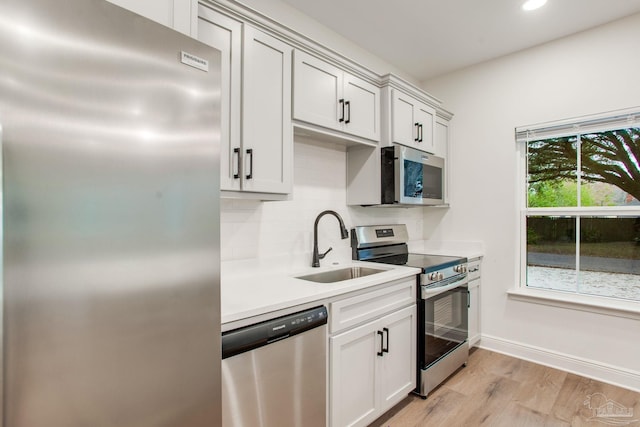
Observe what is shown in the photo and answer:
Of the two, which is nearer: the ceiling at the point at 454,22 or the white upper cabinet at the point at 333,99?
the white upper cabinet at the point at 333,99

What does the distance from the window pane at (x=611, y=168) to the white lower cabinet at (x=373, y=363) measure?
70.5 inches

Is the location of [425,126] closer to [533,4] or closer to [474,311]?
[533,4]

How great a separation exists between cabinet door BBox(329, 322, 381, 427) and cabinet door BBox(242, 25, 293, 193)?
2.88 feet

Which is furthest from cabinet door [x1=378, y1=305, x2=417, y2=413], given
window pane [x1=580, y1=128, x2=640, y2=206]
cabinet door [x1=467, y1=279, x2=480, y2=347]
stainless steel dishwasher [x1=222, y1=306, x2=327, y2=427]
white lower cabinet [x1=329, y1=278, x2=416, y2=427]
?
window pane [x1=580, y1=128, x2=640, y2=206]

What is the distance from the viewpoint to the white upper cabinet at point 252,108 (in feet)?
5.16

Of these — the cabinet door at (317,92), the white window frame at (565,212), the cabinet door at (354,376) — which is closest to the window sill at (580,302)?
the white window frame at (565,212)

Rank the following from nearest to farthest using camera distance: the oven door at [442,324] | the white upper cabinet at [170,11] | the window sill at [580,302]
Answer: the white upper cabinet at [170,11], the oven door at [442,324], the window sill at [580,302]

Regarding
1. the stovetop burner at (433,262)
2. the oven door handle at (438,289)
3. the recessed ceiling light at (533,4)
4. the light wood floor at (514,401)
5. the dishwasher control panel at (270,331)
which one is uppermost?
the recessed ceiling light at (533,4)

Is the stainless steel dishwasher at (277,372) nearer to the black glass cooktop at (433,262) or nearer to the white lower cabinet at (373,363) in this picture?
the white lower cabinet at (373,363)

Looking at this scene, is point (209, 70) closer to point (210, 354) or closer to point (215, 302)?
point (215, 302)

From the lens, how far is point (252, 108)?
5.54 ft

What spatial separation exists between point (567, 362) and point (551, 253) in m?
0.89

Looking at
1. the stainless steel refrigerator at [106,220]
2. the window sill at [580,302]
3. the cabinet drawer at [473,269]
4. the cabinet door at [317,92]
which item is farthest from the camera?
the cabinet drawer at [473,269]

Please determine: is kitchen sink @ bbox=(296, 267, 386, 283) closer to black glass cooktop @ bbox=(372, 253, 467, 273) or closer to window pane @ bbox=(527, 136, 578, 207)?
black glass cooktop @ bbox=(372, 253, 467, 273)
